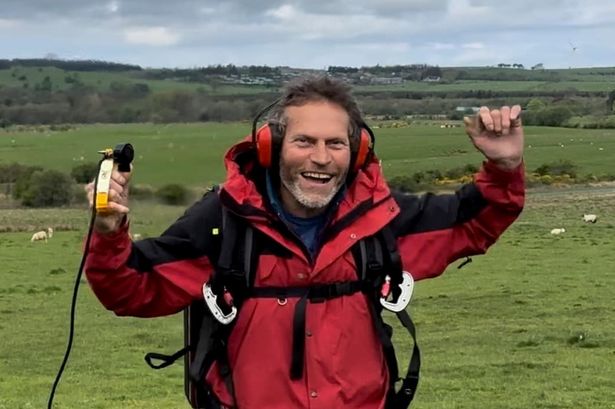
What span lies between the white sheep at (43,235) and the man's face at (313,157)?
3610 cm

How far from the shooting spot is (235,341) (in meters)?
3.99

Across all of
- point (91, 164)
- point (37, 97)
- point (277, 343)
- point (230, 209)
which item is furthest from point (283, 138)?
point (37, 97)

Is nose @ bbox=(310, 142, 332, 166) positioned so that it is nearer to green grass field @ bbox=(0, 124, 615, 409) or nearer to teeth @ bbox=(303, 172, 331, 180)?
teeth @ bbox=(303, 172, 331, 180)

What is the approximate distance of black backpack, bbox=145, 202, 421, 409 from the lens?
388 cm

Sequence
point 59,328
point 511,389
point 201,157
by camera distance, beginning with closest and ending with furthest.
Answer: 1. point 201,157
2. point 511,389
3. point 59,328

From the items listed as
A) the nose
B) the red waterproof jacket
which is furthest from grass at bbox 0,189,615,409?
the nose

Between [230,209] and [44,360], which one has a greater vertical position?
[230,209]

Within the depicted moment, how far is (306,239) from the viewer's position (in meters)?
4.00

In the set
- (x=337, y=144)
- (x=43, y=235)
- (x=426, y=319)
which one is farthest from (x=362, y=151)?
(x=43, y=235)

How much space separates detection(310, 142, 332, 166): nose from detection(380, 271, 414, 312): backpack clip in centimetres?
50

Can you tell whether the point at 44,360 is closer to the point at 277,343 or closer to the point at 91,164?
the point at 91,164

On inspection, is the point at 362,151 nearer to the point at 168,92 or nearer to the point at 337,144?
the point at 337,144

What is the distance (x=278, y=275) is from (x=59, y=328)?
17.8 metres

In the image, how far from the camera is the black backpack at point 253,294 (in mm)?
3883
